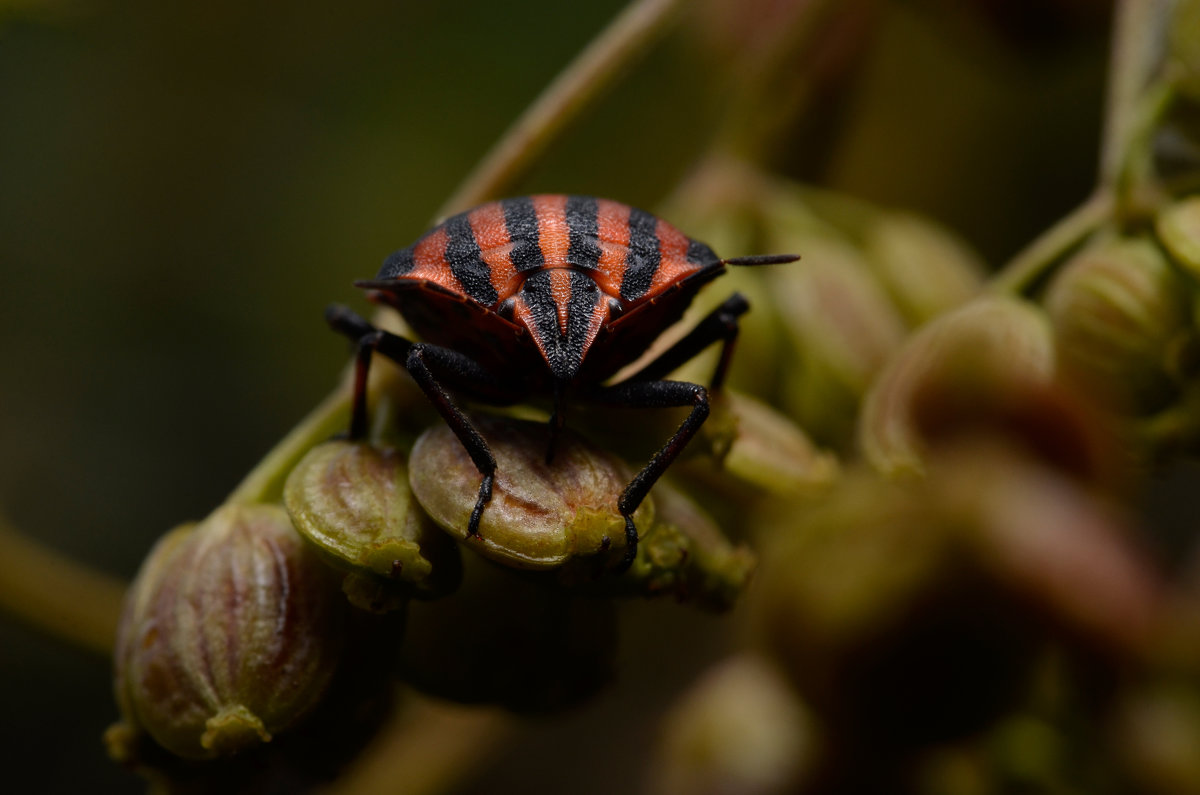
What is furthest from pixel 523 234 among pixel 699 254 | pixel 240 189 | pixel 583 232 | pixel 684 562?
pixel 240 189

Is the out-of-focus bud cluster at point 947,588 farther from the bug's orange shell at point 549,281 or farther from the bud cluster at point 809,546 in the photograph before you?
the bug's orange shell at point 549,281

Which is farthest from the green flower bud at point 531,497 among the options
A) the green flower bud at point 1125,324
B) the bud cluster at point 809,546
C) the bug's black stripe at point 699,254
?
the green flower bud at point 1125,324

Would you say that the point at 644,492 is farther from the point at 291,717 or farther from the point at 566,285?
the point at 291,717

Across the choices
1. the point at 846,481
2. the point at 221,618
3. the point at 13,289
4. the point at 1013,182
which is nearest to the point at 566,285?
the point at 221,618

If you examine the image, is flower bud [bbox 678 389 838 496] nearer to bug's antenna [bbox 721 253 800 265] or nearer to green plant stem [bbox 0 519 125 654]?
bug's antenna [bbox 721 253 800 265]

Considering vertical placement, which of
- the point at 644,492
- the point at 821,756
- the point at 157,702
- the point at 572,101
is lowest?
the point at 821,756

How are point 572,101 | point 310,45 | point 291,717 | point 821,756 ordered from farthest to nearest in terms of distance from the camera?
1. point 310,45
2. point 821,756
3. point 572,101
4. point 291,717

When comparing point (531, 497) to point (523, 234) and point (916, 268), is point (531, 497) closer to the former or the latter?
point (523, 234)

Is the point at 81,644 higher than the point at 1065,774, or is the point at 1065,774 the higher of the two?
the point at 1065,774

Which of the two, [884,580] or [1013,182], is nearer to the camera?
[884,580]
